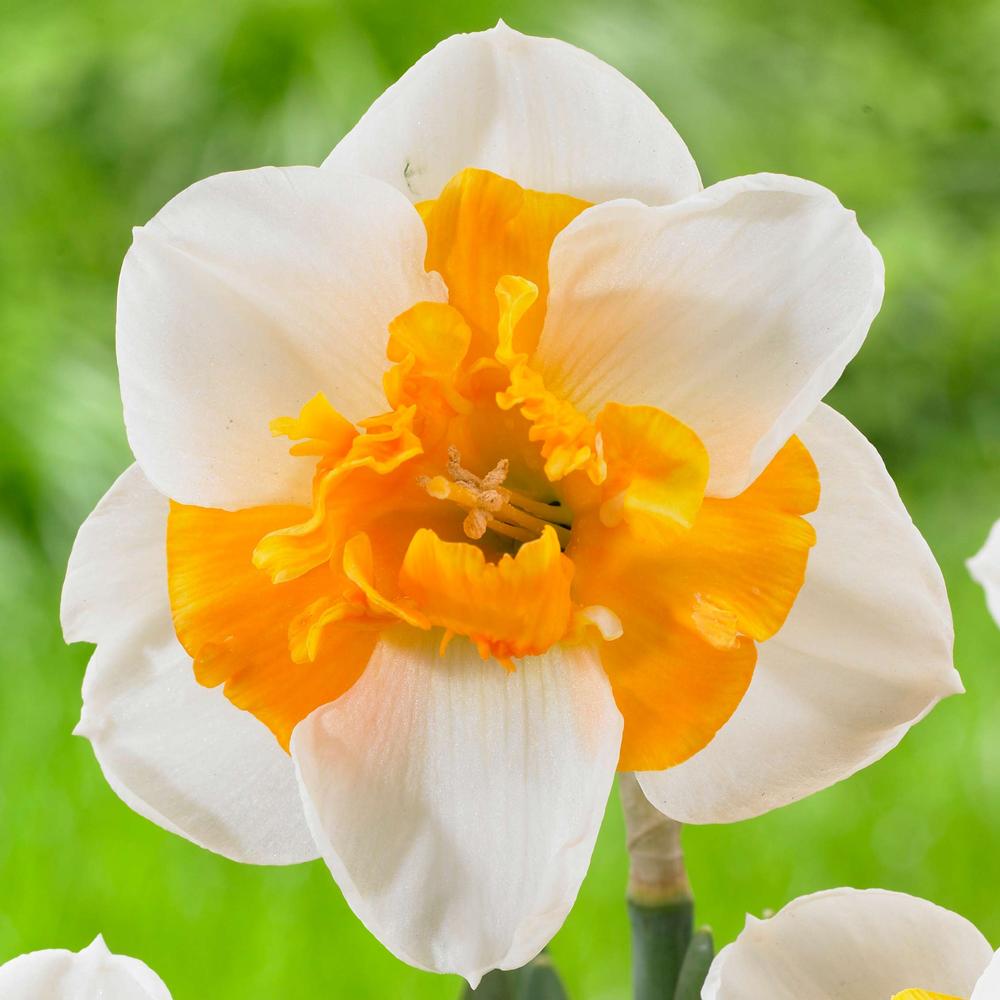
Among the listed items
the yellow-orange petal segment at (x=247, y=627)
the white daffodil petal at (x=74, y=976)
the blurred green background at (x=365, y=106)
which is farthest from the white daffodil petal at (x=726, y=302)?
the blurred green background at (x=365, y=106)

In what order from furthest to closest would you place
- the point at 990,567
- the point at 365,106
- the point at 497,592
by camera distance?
the point at 365,106 < the point at 497,592 < the point at 990,567

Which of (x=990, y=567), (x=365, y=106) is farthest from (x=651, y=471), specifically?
(x=365, y=106)

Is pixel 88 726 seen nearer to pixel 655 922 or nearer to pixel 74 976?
pixel 74 976

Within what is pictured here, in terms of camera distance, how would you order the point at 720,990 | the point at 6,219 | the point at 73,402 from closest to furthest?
the point at 720,990, the point at 73,402, the point at 6,219

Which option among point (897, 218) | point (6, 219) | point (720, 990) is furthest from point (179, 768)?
point (6, 219)

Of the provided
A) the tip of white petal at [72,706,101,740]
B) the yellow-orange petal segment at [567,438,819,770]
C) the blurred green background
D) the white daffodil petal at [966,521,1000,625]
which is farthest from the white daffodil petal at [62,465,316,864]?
the blurred green background

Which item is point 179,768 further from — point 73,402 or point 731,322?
point 73,402

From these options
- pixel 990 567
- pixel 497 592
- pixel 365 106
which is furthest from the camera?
pixel 365 106
